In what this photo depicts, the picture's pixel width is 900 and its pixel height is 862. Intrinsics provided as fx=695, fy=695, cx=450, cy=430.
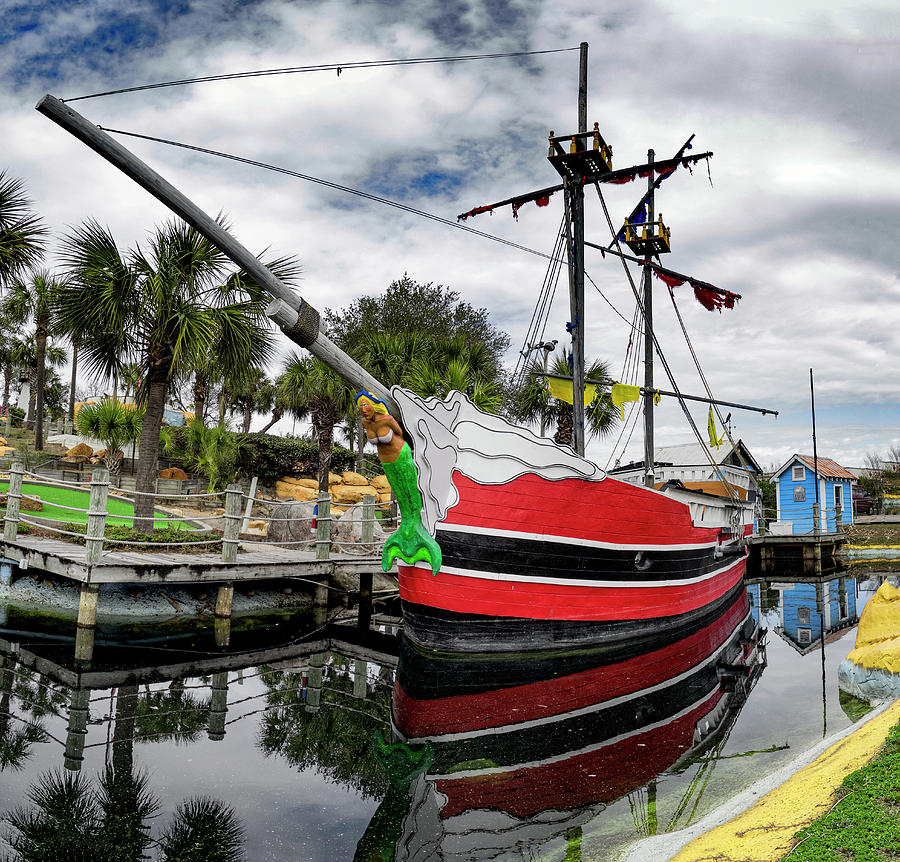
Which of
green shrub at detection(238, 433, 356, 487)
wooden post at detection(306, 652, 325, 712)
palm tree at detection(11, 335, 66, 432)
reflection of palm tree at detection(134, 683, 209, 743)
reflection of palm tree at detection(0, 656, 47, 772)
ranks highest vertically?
palm tree at detection(11, 335, 66, 432)

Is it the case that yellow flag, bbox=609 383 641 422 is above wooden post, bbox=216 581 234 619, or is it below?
above

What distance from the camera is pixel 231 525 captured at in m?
11.4

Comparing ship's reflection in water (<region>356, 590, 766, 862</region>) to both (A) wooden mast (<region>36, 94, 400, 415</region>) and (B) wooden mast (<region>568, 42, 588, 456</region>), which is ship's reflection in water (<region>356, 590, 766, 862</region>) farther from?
(B) wooden mast (<region>568, 42, 588, 456</region>)

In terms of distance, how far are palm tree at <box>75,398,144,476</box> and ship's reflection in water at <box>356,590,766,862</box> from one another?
17566mm

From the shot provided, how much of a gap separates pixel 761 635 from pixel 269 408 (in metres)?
28.3

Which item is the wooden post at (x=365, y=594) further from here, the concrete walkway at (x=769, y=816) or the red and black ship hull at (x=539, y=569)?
the concrete walkway at (x=769, y=816)

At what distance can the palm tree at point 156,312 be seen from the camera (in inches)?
476

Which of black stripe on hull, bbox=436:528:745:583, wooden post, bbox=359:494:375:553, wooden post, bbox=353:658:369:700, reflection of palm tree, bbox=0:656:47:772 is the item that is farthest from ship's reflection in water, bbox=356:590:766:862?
wooden post, bbox=359:494:375:553

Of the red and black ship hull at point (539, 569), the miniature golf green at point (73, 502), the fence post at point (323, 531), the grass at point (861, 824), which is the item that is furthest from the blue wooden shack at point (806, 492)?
the grass at point (861, 824)

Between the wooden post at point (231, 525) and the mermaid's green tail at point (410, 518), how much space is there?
136 inches

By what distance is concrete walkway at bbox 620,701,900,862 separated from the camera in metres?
3.69

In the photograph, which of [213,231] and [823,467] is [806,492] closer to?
[823,467]

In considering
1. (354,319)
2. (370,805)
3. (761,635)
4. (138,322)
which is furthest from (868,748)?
(354,319)

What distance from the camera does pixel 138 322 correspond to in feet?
40.9
